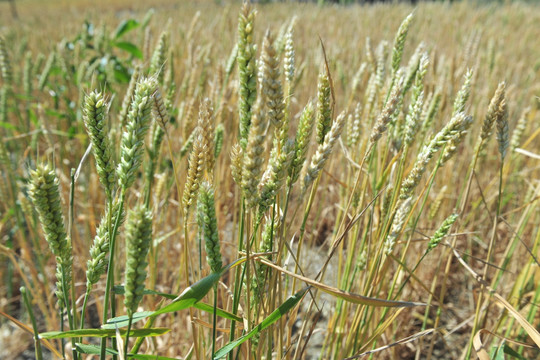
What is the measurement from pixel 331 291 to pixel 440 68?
1.51 m

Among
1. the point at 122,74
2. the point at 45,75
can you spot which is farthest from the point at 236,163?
the point at 45,75

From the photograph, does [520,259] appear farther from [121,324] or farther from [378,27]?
[378,27]

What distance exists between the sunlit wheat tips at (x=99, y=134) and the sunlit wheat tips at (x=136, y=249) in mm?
104

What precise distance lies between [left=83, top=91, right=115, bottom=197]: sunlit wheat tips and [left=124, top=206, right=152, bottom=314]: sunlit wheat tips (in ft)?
0.34

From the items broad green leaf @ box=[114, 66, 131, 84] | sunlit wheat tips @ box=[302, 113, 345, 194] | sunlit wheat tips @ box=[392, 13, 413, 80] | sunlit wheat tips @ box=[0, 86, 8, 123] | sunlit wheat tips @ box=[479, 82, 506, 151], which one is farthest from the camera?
broad green leaf @ box=[114, 66, 131, 84]

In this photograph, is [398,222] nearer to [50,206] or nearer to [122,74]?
[50,206]

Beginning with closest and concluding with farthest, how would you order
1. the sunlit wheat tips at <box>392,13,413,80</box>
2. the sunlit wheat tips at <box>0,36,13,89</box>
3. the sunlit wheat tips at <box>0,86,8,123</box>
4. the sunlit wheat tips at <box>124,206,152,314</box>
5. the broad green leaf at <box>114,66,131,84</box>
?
the sunlit wheat tips at <box>124,206,152,314</box>, the sunlit wheat tips at <box>392,13,413,80</box>, the sunlit wheat tips at <box>0,36,13,89</box>, the sunlit wheat tips at <box>0,86,8,123</box>, the broad green leaf at <box>114,66,131,84</box>

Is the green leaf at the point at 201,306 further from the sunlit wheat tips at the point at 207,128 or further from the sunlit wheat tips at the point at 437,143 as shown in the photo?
the sunlit wheat tips at the point at 437,143

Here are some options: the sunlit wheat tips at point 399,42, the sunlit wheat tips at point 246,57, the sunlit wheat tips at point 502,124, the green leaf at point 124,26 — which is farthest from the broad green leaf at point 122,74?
the sunlit wheat tips at point 502,124

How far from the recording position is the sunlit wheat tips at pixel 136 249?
45 cm

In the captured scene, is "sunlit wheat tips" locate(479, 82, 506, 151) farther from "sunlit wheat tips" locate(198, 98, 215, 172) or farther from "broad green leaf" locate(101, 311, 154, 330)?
"broad green leaf" locate(101, 311, 154, 330)

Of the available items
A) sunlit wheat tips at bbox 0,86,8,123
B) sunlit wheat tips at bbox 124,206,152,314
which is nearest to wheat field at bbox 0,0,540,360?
sunlit wheat tips at bbox 124,206,152,314

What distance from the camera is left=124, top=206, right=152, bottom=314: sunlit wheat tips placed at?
45 cm

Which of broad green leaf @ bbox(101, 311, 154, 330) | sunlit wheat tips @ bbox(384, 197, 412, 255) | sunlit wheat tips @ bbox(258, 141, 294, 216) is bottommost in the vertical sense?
broad green leaf @ bbox(101, 311, 154, 330)
